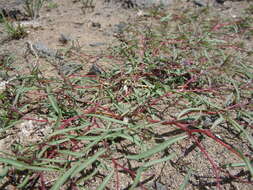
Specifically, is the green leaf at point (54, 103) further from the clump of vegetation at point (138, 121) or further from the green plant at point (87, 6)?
the green plant at point (87, 6)

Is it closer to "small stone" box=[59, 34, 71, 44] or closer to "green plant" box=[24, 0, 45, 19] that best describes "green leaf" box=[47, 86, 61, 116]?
"small stone" box=[59, 34, 71, 44]

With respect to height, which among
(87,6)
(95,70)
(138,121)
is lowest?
(138,121)

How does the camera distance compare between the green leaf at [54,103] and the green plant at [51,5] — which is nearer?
the green leaf at [54,103]

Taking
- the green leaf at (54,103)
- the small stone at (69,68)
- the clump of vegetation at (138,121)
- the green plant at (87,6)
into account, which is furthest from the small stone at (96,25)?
the green leaf at (54,103)

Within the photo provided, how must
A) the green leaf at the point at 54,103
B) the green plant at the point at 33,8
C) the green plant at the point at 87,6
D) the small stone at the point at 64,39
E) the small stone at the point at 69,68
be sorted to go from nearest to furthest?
the green leaf at the point at 54,103 → the small stone at the point at 69,68 → the small stone at the point at 64,39 → the green plant at the point at 33,8 → the green plant at the point at 87,6


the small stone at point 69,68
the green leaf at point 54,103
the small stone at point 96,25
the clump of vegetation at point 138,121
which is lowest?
the clump of vegetation at point 138,121

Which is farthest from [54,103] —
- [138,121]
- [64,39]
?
[64,39]

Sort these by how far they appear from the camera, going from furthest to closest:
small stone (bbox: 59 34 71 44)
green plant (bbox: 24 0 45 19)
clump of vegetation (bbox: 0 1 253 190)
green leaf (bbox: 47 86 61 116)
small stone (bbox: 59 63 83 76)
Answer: green plant (bbox: 24 0 45 19) < small stone (bbox: 59 34 71 44) < small stone (bbox: 59 63 83 76) < green leaf (bbox: 47 86 61 116) < clump of vegetation (bbox: 0 1 253 190)

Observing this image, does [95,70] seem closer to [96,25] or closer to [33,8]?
[96,25]

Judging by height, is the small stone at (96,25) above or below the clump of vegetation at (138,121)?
above

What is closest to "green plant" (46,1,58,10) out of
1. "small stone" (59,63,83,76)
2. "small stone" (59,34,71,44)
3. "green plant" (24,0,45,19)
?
"green plant" (24,0,45,19)

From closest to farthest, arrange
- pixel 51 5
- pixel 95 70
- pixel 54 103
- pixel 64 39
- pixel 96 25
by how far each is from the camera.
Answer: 1. pixel 54 103
2. pixel 95 70
3. pixel 64 39
4. pixel 96 25
5. pixel 51 5
